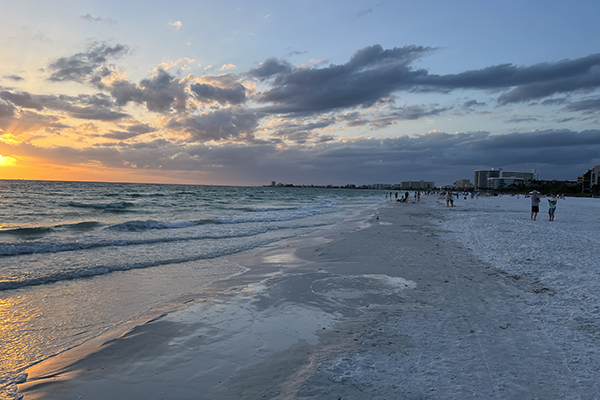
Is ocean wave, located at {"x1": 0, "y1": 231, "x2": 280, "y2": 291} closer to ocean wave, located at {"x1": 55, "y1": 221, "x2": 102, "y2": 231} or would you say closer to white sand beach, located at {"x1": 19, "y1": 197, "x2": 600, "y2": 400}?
white sand beach, located at {"x1": 19, "y1": 197, "x2": 600, "y2": 400}

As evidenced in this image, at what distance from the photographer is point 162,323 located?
562 centimetres

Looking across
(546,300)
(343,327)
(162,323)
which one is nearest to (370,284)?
(343,327)

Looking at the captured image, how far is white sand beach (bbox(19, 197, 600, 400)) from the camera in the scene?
357 cm

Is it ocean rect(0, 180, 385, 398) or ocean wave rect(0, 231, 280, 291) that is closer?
ocean rect(0, 180, 385, 398)

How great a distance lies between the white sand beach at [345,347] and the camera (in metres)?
3.57

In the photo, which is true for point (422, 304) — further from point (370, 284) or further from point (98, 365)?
point (98, 365)

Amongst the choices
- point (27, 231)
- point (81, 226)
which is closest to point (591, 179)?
point (81, 226)

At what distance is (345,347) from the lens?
14.9 ft

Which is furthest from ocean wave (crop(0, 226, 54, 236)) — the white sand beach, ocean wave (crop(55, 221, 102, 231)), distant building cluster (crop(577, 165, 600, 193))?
distant building cluster (crop(577, 165, 600, 193))

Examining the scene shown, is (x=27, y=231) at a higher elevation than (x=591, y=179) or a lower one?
lower

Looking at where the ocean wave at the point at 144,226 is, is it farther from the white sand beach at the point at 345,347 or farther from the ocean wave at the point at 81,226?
the white sand beach at the point at 345,347

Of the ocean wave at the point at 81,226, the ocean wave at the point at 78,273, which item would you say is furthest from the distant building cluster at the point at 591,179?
the ocean wave at the point at 81,226

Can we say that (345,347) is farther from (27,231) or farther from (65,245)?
(27,231)

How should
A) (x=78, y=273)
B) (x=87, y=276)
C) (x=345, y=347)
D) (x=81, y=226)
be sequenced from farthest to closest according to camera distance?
(x=81, y=226) → (x=78, y=273) → (x=87, y=276) → (x=345, y=347)
